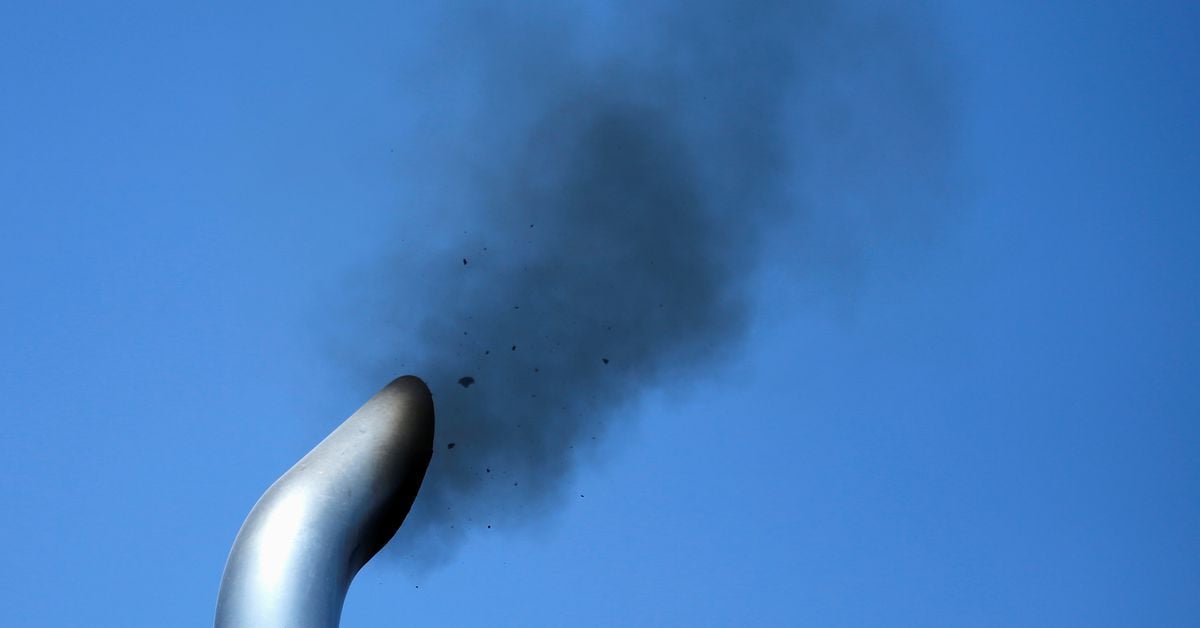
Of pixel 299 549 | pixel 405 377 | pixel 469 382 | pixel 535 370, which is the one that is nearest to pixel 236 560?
pixel 299 549

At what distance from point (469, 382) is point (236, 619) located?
316 cm

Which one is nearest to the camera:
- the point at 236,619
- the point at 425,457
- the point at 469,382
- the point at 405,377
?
the point at 236,619

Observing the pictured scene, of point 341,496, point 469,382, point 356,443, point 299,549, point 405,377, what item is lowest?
point 299,549

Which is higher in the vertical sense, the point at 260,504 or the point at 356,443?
the point at 356,443

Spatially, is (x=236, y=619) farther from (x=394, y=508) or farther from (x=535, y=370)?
(x=535, y=370)

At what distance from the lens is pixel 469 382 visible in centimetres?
809

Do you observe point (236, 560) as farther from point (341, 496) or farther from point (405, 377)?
point (405, 377)

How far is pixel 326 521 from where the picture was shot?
5594mm

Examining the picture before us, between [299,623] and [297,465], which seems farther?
[297,465]

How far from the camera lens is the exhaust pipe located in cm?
520

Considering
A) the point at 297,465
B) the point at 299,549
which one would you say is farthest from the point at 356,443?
the point at 299,549

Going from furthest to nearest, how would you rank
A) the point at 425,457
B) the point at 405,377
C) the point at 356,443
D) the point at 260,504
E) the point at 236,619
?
1. the point at 405,377
2. the point at 425,457
3. the point at 356,443
4. the point at 260,504
5. the point at 236,619

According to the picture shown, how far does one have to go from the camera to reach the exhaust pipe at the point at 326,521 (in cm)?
520

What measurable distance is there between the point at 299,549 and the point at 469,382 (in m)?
2.81
